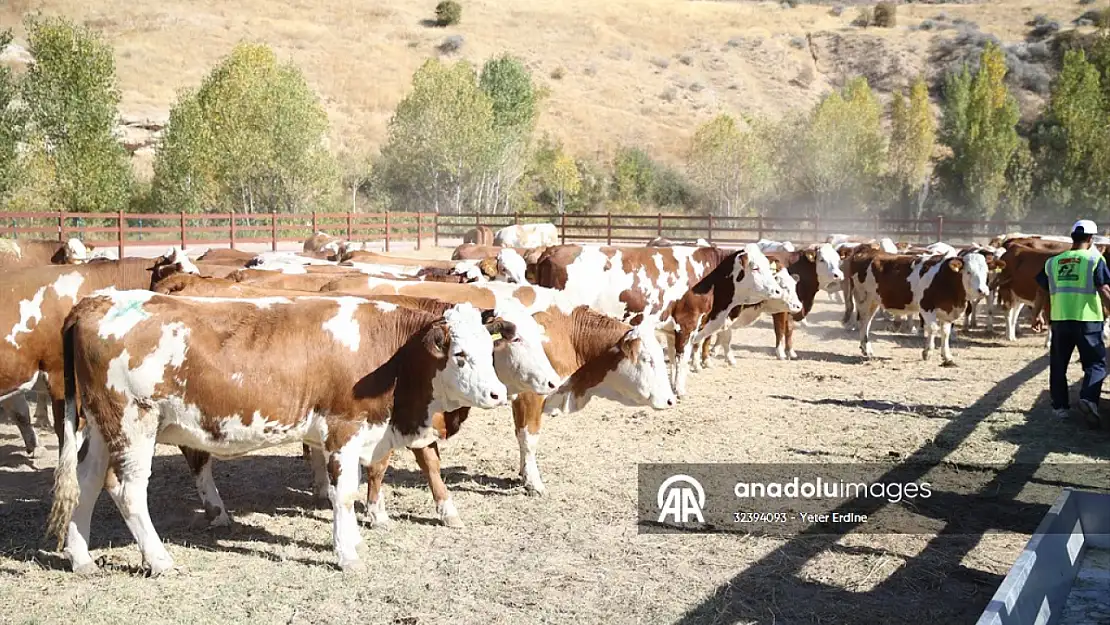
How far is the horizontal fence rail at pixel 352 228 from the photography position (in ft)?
83.5

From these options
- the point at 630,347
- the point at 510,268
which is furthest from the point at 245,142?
the point at 630,347

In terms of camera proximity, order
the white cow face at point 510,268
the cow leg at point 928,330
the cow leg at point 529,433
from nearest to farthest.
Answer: the cow leg at point 529,433
the white cow face at point 510,268
the cow leg at point 928,330

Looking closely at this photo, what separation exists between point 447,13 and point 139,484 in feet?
292

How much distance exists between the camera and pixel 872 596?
203 inches

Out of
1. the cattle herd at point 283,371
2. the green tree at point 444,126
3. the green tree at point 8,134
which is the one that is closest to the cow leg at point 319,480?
the cattle herd at point 283,371

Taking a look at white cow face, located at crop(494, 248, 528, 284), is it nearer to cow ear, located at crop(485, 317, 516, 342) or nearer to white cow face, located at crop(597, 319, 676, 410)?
white cow face, located at crop(597, 319, 676, 410)

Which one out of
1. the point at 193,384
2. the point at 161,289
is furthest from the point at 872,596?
the point at 161,289

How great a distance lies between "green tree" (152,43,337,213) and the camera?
134ft

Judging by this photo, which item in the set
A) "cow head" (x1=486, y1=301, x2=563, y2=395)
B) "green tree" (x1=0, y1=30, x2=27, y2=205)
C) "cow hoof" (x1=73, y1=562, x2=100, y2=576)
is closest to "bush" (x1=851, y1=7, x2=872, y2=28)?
"green tree" (x1=0, y1=30, x2=27, y2=205)

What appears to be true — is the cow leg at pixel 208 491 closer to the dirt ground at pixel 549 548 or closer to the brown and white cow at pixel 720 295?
the dirt ground at pixel 549 548

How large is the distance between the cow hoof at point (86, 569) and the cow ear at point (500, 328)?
270 cm

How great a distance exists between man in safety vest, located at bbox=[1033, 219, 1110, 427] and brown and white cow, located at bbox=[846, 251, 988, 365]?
13.6 feet

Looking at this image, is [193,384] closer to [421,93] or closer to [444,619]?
[444,619]

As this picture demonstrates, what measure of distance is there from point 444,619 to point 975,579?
119 inches
